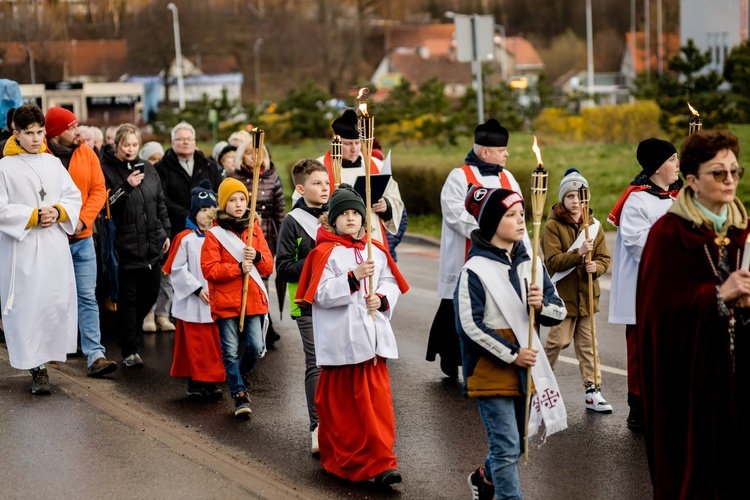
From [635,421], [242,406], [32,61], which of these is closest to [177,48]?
[32,61]

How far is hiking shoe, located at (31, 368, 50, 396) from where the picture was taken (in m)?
8.45

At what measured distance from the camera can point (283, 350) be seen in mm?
10609

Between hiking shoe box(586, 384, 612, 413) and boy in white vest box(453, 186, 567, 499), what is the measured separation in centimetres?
241

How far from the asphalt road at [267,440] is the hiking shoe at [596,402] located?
2.8 inches

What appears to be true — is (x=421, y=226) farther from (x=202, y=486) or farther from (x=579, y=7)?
(x=579, y=7)

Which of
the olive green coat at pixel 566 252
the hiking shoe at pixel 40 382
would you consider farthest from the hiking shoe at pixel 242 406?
the olive green coat at pixel 566 252

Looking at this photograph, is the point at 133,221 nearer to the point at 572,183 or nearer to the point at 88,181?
the point at 88,181

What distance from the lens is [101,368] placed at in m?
9.19

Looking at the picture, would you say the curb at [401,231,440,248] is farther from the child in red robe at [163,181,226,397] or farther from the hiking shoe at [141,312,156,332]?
the child in red robe at [163,181,226,397]

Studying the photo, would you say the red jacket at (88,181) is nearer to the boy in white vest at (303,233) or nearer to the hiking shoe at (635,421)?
the boy in white vest at (303,233)

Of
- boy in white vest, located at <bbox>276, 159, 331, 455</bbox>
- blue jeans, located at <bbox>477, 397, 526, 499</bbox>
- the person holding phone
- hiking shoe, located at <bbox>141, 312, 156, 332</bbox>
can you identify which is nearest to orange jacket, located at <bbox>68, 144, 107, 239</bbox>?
the person holding phone

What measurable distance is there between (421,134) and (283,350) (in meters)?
32.9

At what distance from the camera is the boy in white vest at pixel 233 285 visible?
324 inches

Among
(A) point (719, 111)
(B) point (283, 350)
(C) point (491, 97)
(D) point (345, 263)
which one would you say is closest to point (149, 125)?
(C) point (491, 97)
